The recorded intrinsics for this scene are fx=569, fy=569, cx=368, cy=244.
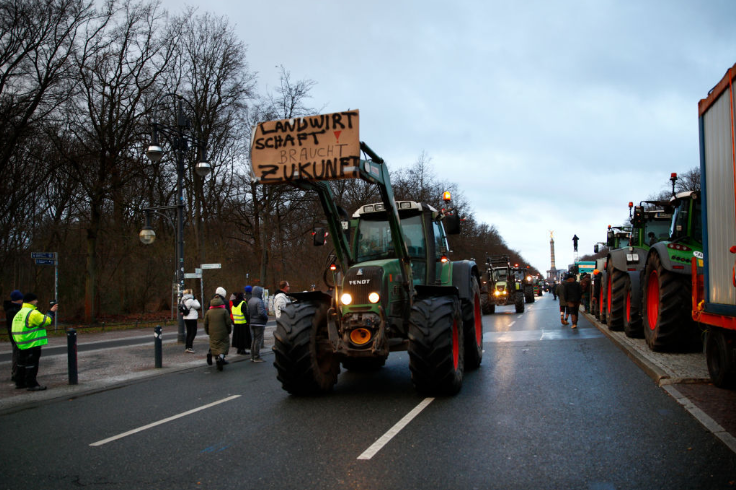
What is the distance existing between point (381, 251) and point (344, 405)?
2653 mm

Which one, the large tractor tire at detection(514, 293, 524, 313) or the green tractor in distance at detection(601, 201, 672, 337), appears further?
the large tractor tire at detection(514, 293, 524, 313)

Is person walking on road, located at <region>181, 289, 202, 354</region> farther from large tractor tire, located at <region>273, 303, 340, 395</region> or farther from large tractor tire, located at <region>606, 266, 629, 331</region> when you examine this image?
large tractor tire, located at <region>606, 266, 629, 331</region>

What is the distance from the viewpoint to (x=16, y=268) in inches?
1160

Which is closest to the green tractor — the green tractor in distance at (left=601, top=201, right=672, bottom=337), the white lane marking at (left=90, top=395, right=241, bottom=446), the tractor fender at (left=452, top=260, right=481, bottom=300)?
the tractor fender at (left=452, top=260, right=481, bottom=300)

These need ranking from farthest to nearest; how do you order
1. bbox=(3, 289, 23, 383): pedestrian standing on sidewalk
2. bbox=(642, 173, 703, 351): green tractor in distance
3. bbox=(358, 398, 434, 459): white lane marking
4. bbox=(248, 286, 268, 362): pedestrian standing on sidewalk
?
bbox=(248, 286, 268, 362): pedestrian standing on sidewalk → bbox=(3, 289, 23, 383): pedestrian standing on sidewalk → bbox=(642, 173, 703, 351): green tractor in distance → bbox=(358, 398, 434, 459): white lane marking

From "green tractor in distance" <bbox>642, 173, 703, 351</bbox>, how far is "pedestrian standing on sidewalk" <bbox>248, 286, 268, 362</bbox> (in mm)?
8225

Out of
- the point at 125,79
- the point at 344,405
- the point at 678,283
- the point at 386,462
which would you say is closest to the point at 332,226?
the point at 344,405

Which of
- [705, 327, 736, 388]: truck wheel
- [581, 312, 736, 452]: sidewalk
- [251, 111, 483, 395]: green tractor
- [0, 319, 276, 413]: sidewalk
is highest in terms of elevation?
[251, 111, 483, 395]: green tractor

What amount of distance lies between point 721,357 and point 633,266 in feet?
19.2

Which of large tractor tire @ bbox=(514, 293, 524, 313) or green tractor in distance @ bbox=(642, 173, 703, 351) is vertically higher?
green tractor in distance @ bbox=(642, 173, 703, 351)

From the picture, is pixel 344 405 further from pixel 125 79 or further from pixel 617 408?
pixel 125 79

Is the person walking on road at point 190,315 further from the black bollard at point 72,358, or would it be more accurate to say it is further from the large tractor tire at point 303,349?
the large tractor tire at point 303,349

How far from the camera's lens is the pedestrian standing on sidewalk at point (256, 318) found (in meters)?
13.3

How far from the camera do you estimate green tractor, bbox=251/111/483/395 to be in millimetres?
7031
